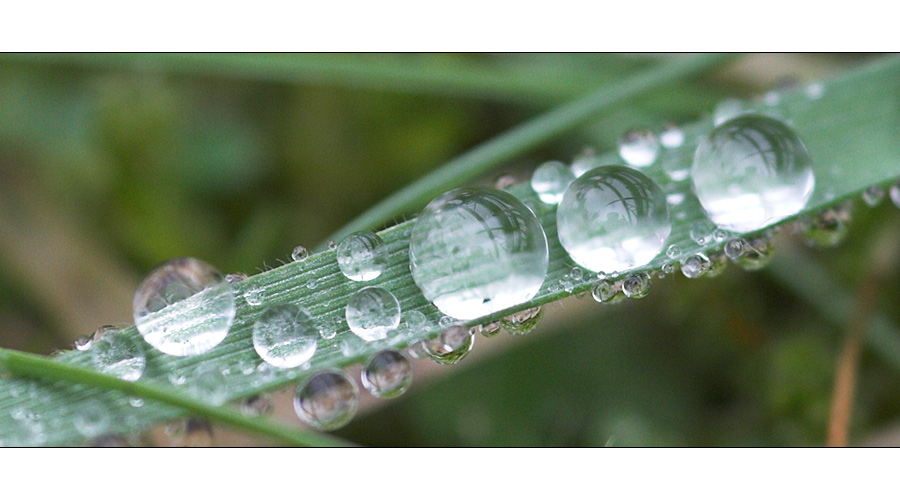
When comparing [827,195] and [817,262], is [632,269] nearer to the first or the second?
[827,195]

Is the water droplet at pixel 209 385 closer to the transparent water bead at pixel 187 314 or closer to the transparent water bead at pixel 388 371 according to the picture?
the transparent water bead at pixel 187 314

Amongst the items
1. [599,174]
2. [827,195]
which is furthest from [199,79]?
[827,195]

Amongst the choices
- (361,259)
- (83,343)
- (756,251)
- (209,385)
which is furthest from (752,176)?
(83,343)

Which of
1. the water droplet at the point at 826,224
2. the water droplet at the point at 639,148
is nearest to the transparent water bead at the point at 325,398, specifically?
the water droplet at the point at 639,148

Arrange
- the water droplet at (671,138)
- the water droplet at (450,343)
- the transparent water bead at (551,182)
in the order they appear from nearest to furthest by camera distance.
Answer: the water droplet at (450,343) → the transparent water bead at (551,182) → the water droplet at (671,138)

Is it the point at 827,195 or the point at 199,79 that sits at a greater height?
the point at 199,79

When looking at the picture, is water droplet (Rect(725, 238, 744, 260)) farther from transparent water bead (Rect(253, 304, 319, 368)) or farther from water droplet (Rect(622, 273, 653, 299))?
transparent water bead (Rect(253, 304, 319, 368))
